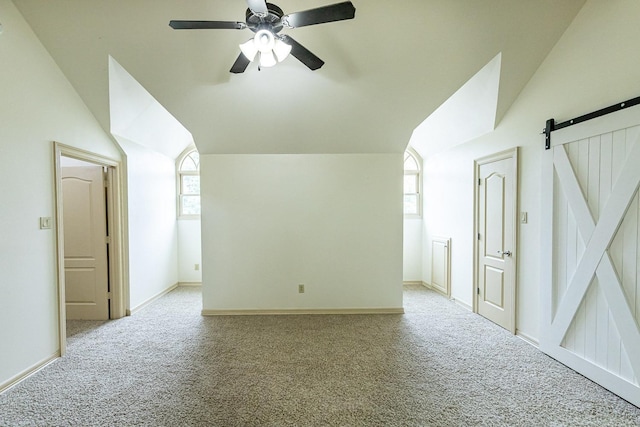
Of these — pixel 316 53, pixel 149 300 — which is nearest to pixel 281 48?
pixel 316 53

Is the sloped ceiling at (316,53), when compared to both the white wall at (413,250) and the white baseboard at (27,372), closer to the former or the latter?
the white wall at (413,250)

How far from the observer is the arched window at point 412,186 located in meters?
5.56

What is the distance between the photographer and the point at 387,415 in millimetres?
2059

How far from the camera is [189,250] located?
18.0 ft

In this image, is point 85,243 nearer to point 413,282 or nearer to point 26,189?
point 26,189

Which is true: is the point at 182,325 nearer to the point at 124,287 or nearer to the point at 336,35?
the point at 124,287

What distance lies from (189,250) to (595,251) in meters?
5.56

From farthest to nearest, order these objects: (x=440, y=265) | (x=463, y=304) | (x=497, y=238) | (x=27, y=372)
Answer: (x=440, y=265), (x=463, y=304), (x=497, y=238), (x=27, y=372)

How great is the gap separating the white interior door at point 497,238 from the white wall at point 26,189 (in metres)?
4.68

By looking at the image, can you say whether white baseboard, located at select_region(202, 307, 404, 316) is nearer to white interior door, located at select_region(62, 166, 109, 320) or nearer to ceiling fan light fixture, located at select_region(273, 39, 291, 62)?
white interior door, located at select_region(62, 166, 109, 320)

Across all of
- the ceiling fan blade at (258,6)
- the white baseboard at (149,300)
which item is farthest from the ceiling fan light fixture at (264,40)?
the white baseboard at (149,300)

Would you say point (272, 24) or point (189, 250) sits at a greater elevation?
point (272, 24)

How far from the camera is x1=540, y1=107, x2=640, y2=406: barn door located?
2191 millimetres

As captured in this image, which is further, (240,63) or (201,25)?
(240,63)
